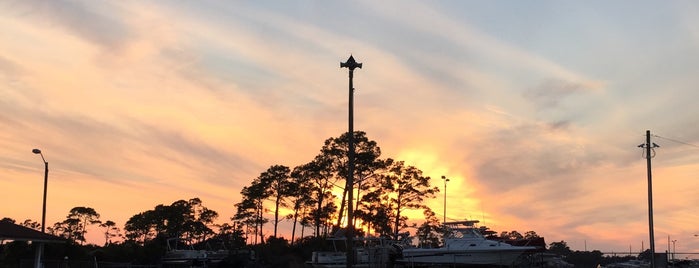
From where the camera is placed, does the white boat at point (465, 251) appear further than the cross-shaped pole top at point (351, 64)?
Yes

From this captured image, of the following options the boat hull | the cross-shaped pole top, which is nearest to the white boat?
the boat hull

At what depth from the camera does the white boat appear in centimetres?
3828

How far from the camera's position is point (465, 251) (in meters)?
39.4

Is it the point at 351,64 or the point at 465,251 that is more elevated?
the point at 351,64

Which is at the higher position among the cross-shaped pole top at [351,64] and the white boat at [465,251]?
the cross-shaped pole top at [351,64]

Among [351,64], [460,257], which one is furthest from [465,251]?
[351,64]

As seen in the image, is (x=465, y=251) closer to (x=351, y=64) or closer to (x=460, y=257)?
(x=460, y=257)

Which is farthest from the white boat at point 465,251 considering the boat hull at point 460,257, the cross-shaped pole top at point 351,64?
the cross-shaped pole top at point 351,64

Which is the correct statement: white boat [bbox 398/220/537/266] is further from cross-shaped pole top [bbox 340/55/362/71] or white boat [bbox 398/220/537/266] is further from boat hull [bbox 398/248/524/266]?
cross-shaped pole top [bbox 340/55/362/71]

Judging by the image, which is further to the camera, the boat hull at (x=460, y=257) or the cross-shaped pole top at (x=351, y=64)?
the boat hull at (x=460, y=257)

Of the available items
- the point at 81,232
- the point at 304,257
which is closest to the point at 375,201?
the point at 304,257

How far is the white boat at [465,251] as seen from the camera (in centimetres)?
3828

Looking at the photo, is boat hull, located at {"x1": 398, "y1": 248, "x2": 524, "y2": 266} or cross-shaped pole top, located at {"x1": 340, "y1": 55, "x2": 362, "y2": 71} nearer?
cross-shaped pole top, located at {"x1": 340, "y1": 55, "x2": 362, "y2": 71}

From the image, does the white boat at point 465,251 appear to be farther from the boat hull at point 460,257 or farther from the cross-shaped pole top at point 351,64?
the cross-shaped pole top at point 351,64
